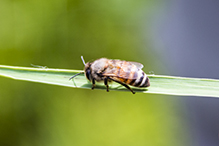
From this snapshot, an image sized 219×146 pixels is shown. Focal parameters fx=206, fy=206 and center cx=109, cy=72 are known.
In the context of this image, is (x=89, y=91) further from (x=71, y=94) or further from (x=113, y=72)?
(x=113, y=72)

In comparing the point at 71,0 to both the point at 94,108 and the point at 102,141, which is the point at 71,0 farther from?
the point at 102,141

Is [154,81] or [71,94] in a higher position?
[154,81]

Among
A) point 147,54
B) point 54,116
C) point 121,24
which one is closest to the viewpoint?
point 54,116

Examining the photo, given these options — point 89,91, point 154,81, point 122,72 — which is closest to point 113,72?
point 122,72

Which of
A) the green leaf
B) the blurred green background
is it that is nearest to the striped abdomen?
the green leaf

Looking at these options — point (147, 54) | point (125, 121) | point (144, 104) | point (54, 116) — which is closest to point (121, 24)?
point (147, 54)

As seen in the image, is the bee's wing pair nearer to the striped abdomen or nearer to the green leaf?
the striped abdomen
